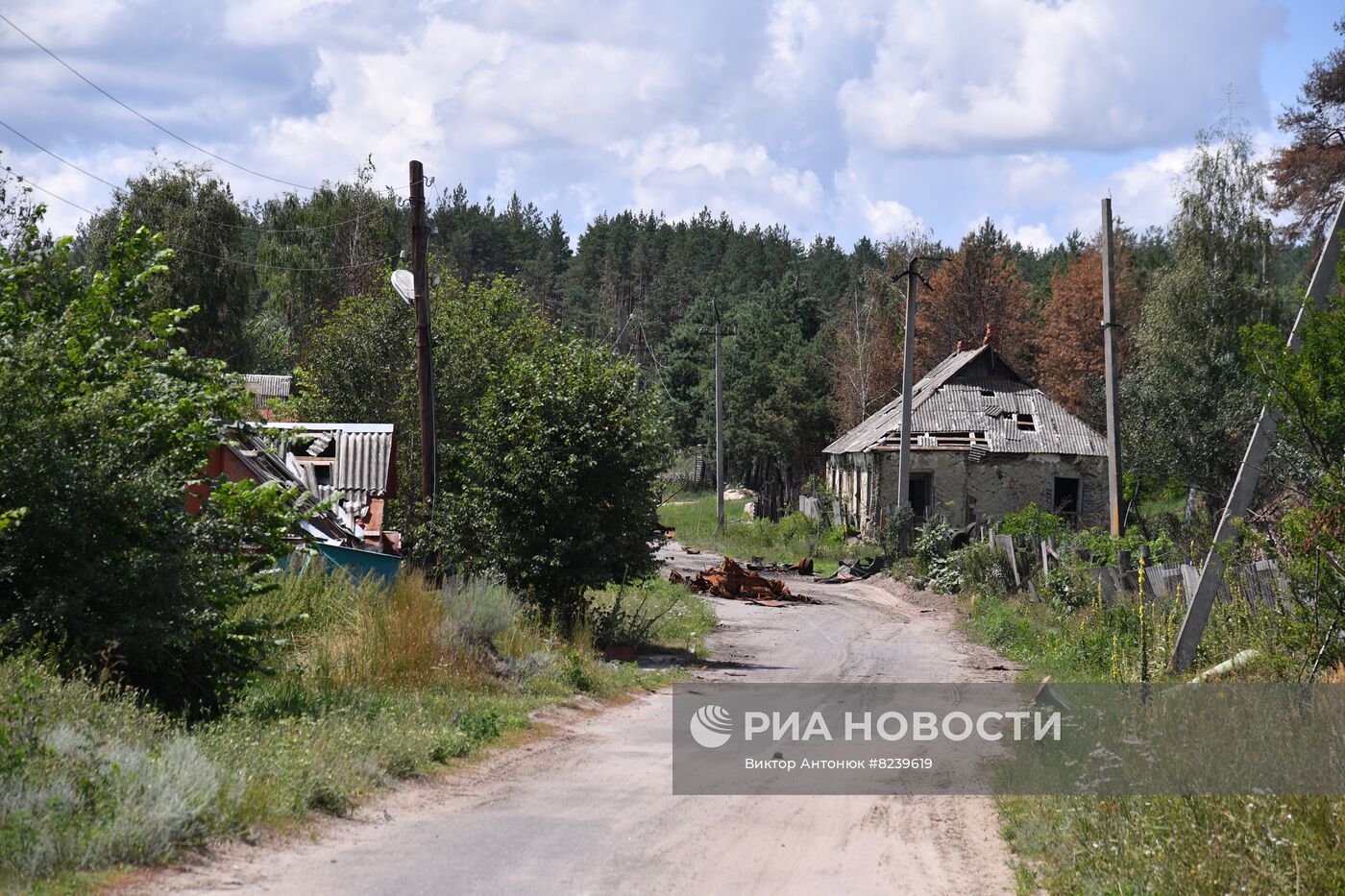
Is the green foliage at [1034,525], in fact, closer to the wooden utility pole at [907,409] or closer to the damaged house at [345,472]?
the wooden utility pole at [907,409]

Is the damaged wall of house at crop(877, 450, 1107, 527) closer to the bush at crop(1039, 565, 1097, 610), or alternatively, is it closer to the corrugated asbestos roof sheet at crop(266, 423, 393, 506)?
the bush at crop(1039, 565, 1097, 610)

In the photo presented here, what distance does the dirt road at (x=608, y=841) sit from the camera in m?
6.58

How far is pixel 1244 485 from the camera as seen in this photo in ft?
38.4

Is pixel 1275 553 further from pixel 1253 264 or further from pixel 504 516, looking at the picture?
pixel 1253 264

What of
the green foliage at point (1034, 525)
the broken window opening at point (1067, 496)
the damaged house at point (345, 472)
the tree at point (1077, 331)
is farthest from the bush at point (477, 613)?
the tree at point (1077, 331)

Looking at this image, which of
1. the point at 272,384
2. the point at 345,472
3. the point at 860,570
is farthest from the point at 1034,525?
the point at 272,384

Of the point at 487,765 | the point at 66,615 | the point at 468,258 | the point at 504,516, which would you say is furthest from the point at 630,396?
the point at 468,258

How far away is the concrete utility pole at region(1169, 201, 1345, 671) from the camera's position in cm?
1117

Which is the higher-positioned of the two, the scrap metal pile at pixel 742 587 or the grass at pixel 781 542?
the grass at pixel 781 542

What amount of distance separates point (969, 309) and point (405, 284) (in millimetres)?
51118

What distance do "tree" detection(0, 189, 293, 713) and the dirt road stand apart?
2681mm

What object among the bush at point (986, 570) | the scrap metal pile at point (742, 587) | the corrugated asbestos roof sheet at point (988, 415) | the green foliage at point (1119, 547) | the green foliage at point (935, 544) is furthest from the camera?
the corrugated asbestos roof sheet at point (988, 415)

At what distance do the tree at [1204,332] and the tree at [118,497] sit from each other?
31.4 meters

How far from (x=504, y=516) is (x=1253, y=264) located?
1367 inches
